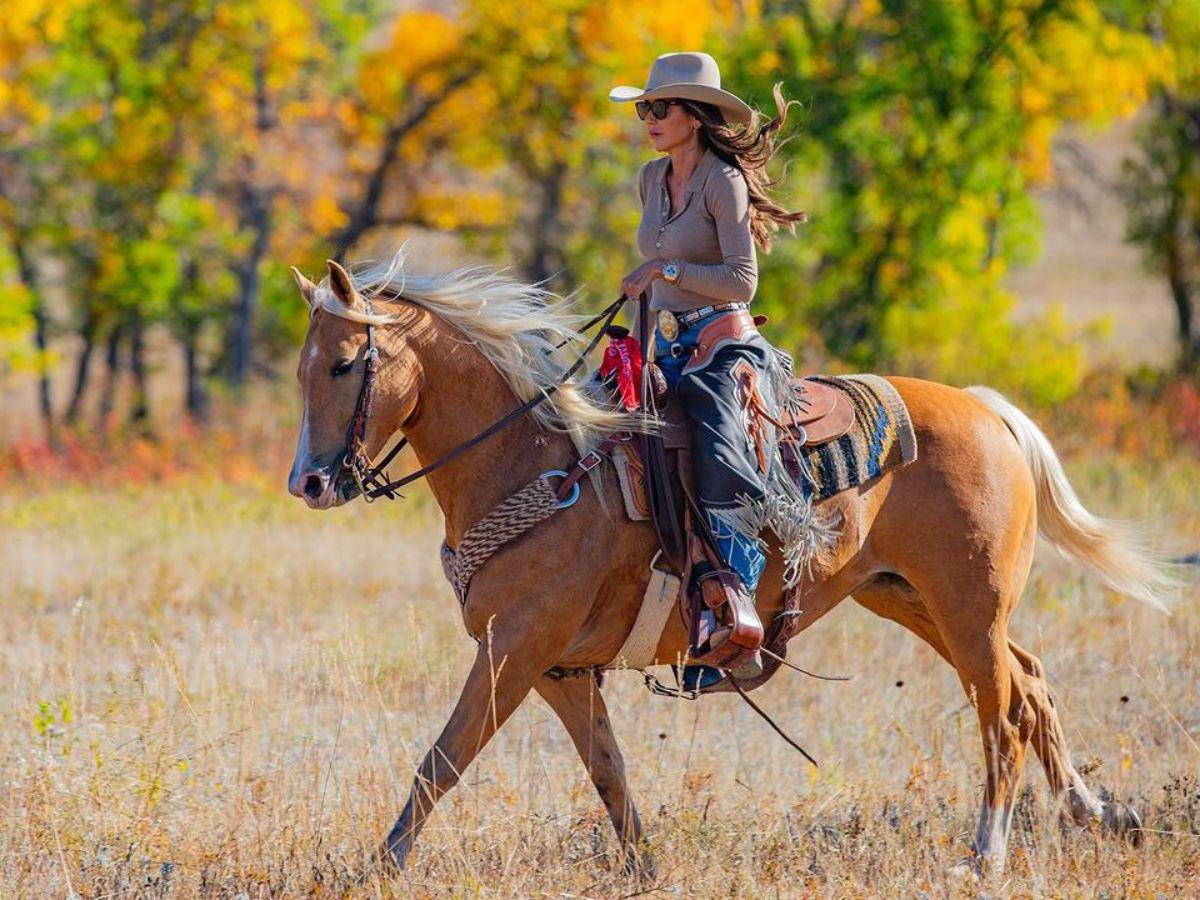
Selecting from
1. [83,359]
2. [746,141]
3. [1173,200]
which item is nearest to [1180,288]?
[1173,200]

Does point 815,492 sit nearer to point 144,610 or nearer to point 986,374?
point 144,610

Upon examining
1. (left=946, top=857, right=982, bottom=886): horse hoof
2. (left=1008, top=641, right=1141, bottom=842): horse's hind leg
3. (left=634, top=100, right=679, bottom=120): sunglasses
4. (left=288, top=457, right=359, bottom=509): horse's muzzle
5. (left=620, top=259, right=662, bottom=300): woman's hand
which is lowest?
(left=946, top=857, right=982, bottom=886): horse hoof

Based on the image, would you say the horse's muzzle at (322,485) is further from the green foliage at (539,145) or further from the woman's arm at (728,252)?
the green foliage at (539,145)

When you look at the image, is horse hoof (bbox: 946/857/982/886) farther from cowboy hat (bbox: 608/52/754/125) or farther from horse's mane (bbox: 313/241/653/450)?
cowboy hat (bbox: 608/52/754/125)

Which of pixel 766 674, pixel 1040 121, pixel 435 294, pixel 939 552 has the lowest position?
pixel 766 674

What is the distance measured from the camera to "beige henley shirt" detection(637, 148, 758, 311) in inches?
205

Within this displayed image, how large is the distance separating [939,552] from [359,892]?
8.27 feet

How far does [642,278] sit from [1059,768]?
266 cm

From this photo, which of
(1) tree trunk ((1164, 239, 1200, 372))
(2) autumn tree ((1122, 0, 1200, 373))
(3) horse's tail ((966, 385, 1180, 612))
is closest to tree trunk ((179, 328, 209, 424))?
(2) autumn tree ((1122, 0, 1200, 373))

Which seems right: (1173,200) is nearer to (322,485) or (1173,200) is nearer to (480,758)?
(480,758)

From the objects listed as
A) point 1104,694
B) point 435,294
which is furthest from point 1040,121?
point 435,294

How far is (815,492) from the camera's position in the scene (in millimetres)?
5559

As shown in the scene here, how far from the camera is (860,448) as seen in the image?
5.67 m

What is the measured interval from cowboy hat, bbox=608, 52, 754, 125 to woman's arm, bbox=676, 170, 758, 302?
0.81 feet
